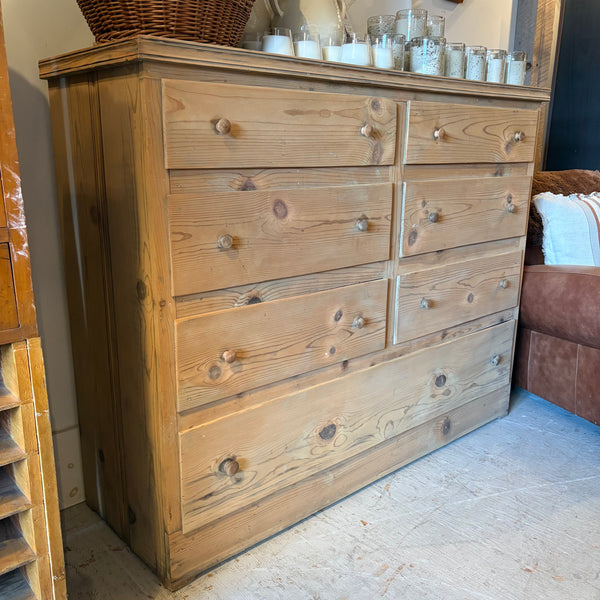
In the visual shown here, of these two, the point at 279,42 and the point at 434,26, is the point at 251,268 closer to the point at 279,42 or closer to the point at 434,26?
the point at 279,42

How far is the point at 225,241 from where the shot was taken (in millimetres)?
1134

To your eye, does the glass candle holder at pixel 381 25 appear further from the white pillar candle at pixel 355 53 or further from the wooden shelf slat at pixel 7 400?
the wooden shelf slat at pixel 7 400

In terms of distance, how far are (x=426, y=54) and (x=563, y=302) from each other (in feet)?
2.87

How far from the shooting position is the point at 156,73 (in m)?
1.01

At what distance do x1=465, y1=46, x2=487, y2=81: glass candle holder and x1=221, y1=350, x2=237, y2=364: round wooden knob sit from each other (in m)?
1.08

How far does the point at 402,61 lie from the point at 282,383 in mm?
899

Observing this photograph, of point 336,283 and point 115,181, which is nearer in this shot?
point 115,181

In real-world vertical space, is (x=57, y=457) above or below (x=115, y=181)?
below

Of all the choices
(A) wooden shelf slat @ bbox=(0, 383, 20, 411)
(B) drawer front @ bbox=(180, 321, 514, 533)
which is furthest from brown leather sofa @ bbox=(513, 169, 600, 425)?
(A) wooden shelf slat @ bbox=(0, 383, 20, 411)

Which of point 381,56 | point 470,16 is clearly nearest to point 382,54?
point 381,56

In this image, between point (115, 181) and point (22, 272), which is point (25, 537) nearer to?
point (22, 272)

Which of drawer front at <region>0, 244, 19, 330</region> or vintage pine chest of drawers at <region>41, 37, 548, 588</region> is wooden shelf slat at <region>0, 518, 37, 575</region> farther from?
drawer front at <region>0, 244, 19, 330</region>

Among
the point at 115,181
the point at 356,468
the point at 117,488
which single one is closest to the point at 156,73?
the point at 115,181

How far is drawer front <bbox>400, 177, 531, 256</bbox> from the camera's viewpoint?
4.96 ft
